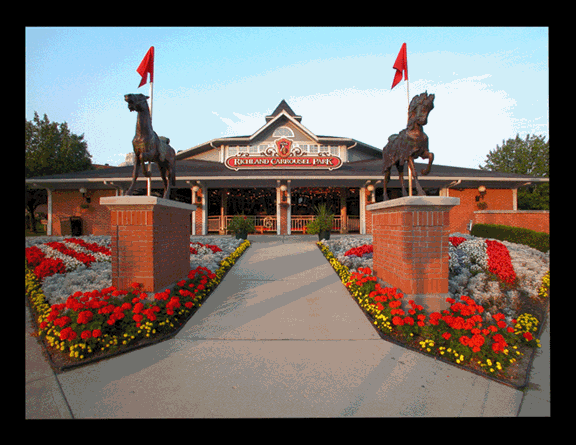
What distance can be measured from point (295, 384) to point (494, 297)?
3607 mm

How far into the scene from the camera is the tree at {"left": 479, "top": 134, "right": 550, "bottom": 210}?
23.2 m

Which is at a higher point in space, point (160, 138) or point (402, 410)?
point (160, 138)

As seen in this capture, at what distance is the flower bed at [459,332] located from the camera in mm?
2727

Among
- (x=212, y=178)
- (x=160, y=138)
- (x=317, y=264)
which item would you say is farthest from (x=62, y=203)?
(x=317, y=264)

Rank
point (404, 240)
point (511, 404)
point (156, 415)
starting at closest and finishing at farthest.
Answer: point (156, 415) < point (511, 404) < point (404, 240)

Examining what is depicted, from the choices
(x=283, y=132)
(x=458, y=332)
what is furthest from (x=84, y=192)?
(x=458, y=332)

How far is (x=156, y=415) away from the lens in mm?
2066

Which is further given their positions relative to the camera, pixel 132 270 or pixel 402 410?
pixel 132 270

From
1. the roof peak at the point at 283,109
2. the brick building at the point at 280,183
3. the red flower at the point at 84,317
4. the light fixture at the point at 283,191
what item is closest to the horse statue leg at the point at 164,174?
the red flower at the point at 84,317

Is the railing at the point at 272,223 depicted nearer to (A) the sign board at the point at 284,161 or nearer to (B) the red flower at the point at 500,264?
(A) the sign board at the point at 284,161

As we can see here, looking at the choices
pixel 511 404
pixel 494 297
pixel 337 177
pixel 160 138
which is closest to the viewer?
pixel 511 404

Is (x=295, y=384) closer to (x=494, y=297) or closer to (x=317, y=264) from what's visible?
(x=494, y=297)

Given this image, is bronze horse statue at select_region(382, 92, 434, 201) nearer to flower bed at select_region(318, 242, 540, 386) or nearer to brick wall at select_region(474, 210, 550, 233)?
flower bed at select_region(318, 242, 540, 386)

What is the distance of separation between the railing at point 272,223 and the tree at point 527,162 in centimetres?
1129
